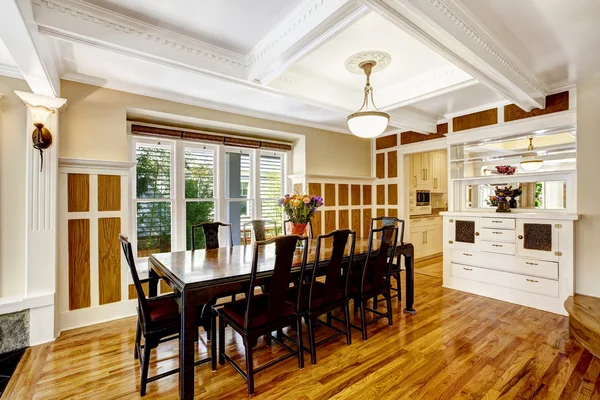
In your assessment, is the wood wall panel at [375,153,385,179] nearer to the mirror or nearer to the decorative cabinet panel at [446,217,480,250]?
the mirror

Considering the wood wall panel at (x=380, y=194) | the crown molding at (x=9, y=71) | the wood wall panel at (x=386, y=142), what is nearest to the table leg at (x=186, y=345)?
the crown molding at (x=9, y=71)

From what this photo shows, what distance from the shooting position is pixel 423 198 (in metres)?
6.19

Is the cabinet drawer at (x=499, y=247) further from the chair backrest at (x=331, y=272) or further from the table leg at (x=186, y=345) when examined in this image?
the table leg at (x=186, y=345)

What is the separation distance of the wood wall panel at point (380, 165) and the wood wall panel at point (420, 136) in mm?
510

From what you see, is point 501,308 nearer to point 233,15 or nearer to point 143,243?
point 233,15

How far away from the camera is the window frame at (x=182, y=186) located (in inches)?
141

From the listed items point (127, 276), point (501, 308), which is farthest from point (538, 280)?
point (127, 276)

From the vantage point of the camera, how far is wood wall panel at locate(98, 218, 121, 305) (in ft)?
10.1

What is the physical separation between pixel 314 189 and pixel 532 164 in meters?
2.98

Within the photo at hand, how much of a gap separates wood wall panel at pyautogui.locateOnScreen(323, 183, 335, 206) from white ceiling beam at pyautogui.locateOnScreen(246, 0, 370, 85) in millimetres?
2644

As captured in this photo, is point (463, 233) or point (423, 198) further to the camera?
point (423, 198)

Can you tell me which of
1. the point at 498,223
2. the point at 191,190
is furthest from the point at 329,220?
the point at 498,223

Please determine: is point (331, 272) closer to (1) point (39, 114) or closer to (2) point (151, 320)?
(2) point (151, 320)

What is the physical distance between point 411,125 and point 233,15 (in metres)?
3.13
